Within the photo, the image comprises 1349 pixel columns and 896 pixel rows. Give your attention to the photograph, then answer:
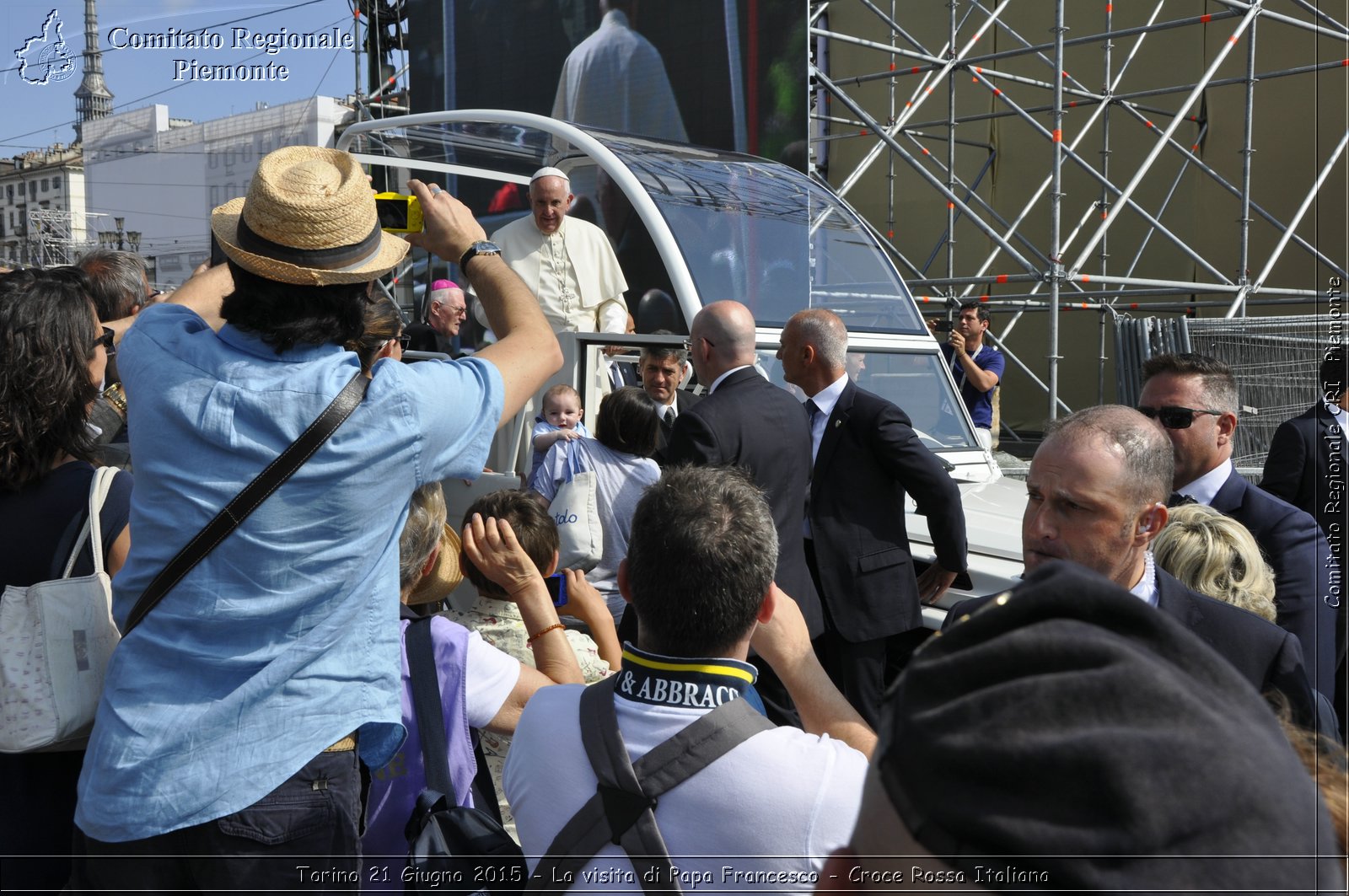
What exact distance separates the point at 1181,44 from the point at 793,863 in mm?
13149

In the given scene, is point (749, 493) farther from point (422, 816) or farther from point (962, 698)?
point (962, 698)

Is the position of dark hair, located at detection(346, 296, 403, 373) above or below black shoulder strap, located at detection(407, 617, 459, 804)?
above

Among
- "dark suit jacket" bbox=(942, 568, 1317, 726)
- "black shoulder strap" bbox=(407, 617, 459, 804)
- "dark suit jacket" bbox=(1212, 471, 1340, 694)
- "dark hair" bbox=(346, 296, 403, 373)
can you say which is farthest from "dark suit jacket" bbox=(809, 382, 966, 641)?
"dark hair" bbox=(346, 296, 403, 373)

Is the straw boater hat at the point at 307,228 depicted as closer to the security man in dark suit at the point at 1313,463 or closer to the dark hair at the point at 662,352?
the dark hair at the point at 662,352

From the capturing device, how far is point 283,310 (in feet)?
5.80

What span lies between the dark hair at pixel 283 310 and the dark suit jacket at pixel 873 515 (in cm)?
251

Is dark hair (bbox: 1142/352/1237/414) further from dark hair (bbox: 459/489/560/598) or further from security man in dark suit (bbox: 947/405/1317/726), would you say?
dark hair (bbox: 459/489/560/598)

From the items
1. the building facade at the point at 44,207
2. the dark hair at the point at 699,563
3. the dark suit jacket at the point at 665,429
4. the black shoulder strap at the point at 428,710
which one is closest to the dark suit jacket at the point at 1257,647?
the dark hair at the point at 699,563

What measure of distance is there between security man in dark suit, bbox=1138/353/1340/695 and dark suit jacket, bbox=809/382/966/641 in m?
0.81

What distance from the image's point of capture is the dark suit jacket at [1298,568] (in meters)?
2.88

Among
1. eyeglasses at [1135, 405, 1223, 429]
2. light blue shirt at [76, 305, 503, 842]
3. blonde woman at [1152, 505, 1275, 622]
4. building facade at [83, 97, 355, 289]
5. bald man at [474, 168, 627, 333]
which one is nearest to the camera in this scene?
light blue shirt at [76, 305, 503, 842]

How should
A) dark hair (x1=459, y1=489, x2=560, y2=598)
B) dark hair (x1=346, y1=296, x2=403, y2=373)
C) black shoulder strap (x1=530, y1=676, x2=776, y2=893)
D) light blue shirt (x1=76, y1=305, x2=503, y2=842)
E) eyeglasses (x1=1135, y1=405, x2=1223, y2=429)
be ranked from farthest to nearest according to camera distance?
eyeglasses (x1=1135, y1=405, x2=1223, y2=429)
dark hair (x1=459, y1=489, x2=560, y2=598)
dark hair (x1=346, y1=296, x2=403, y2=373)
light blue shirt (x1=76, y1=305, x2=503, y2=842)
black shoulder strap (x1=530, y1=676, x2=776, y2=893)

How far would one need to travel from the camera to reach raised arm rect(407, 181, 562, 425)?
6.28 ft

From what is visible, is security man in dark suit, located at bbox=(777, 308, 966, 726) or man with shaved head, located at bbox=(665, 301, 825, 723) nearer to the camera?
man with shaved head, located at bbox=(665, 301, 825, 723)
